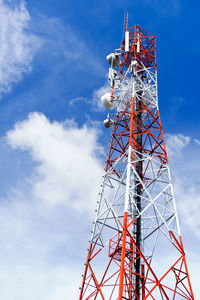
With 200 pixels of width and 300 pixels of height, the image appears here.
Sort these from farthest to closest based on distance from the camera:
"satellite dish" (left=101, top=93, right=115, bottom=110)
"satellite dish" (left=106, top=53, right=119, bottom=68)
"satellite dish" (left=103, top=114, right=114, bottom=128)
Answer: "satellite dish" (left=106, top=53, right=119, bottom=68)
"satellite dish" (left=101, top=93, right=115, bottom=110)
"satellite dish" (left=103, top=114, right=114, bottom=128)

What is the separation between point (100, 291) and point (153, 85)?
1787 centimetres

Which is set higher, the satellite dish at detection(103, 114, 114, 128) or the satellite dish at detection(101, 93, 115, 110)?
the satellite dish at detection(101, 93, 115, 110)

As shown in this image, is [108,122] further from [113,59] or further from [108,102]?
[113,59]

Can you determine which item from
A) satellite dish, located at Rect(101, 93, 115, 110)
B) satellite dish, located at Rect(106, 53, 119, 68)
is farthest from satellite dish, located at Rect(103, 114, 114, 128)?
satellite dish, located at Rect(106, 53, 119, 68)

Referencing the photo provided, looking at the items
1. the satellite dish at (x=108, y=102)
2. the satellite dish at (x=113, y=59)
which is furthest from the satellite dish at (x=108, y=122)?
the satellite dish at (x=113, y=59)

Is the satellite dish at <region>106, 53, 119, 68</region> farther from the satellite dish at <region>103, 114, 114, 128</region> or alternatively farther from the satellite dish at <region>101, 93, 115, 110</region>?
the satellite dish at <region>103, 114, 114, 128</region>

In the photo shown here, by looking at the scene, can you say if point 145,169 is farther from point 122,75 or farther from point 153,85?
point 122,75

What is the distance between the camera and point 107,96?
26.5 m

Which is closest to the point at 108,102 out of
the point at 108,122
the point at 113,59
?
the point at 108,122

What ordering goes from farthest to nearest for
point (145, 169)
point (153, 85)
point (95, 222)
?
point (153, 85), point (145, 169), point (95, 222)

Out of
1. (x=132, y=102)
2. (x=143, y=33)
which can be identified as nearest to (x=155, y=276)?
(x=132, y=102)

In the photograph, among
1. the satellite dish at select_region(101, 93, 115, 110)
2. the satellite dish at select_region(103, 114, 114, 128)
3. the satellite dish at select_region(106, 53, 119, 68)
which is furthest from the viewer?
the satellite dish at select_region(106, 53, 119, 68)

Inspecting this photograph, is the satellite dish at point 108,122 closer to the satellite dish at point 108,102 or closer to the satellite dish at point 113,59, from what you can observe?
Result: the satellite dish at point 108,102

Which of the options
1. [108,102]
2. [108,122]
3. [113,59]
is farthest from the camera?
[113,59]
